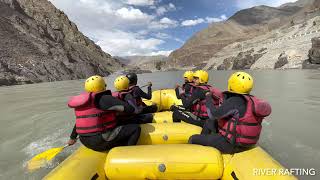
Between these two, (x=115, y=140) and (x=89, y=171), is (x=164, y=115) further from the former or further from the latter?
(x=89, y=171)

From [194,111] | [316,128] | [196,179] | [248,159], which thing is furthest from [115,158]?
[316,128]

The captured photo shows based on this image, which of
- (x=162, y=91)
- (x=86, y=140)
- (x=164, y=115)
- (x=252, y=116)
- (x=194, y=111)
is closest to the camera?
(x=252, y=116)

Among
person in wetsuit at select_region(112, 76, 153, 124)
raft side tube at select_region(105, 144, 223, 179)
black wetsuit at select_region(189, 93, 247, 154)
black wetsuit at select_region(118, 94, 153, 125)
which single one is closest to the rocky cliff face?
black wetsuit at select_region(118, 94, 153, 125)

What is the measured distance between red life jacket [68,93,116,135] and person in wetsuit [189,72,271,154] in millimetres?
1888

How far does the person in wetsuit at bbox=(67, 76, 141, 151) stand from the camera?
508 centimetres

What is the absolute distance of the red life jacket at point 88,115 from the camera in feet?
16.5

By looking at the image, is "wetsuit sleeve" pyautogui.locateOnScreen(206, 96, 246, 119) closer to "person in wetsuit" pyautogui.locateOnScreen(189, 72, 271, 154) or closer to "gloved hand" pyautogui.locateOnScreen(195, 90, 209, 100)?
"person in wetsuit" pyautogui.locateOnScreen(189, 72, 271, 154)

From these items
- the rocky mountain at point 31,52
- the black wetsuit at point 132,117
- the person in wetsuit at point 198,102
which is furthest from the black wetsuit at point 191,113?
the rocky mountain at point 31,52

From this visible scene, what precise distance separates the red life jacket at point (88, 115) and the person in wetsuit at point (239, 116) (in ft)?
6.19

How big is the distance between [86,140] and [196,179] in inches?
80.1

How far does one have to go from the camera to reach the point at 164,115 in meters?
8.29

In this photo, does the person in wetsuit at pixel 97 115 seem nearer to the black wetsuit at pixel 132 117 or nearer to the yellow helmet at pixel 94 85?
the yellow helmet at pixel 94 85

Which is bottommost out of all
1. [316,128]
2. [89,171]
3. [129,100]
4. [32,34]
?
[316,128]

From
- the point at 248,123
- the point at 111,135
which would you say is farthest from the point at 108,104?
the point at 248,123
